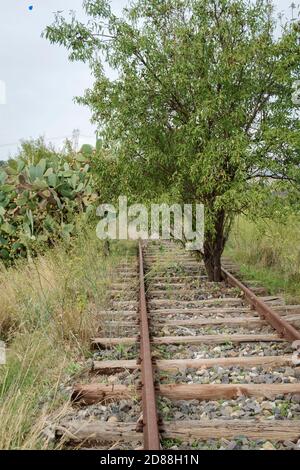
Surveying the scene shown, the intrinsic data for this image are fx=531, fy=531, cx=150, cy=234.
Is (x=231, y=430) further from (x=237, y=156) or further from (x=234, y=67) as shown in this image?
(x=234, y=67)

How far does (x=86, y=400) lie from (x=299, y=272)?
5139 mm

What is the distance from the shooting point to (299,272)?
26.8 feet

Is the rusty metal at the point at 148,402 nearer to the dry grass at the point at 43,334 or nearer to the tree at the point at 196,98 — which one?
the dry grass at the point at 43,334

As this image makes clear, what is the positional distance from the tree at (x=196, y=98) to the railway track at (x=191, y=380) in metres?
1.66

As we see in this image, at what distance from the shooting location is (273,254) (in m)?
10.0

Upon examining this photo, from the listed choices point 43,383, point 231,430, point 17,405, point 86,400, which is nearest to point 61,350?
point 43,383

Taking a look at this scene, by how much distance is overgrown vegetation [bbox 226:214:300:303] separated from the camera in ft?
24.8

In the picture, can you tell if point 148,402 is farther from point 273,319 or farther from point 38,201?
point 38,201

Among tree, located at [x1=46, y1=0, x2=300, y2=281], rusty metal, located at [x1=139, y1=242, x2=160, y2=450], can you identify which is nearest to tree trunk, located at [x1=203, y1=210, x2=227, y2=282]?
tree, located at [x1=46, y1=0, x2=300, y2=281]

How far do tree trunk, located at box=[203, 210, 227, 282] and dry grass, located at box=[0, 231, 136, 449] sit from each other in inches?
63.0

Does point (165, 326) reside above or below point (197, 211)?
below

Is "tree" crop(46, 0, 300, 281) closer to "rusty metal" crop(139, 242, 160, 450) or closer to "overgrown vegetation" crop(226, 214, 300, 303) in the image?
"overgrown vegetation" crop(226, 214, 300, 303)

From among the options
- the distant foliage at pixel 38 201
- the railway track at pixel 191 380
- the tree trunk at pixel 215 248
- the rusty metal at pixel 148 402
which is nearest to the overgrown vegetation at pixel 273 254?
the tree trunk at pixel 215 248

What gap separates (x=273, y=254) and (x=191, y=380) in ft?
20.3
